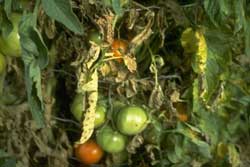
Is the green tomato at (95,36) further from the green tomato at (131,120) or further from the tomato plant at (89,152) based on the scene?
the tomato plant at (89,152)

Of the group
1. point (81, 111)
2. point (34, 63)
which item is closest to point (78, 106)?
point (81, 111)

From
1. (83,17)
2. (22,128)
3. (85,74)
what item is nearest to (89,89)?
(85,74)

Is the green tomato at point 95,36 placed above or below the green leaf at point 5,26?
below

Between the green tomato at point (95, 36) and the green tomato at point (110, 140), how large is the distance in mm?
207

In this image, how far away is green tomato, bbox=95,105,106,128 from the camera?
114 cm

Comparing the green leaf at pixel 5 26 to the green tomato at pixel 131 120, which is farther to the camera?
the green tomato at pixel 131 120

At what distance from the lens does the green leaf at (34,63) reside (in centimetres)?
82

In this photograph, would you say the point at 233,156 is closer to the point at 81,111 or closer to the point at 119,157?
the point at 119,157

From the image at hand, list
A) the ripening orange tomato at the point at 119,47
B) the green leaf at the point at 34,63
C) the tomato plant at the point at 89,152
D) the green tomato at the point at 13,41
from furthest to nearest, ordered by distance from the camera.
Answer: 1. the tomato plant at the point at 89,152
2. the ripening orange tomato at the point at 119,47
3. the green tomato at the point at 13,41
4. the green leaf at the point at 34,63

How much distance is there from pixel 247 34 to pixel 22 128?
0.52m

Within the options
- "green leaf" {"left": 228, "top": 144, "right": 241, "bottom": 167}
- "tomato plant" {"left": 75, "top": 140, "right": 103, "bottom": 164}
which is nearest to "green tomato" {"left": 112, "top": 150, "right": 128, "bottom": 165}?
"tomato plant" {"left": 75, "top": 140, "right": 103, "bottom": 164}

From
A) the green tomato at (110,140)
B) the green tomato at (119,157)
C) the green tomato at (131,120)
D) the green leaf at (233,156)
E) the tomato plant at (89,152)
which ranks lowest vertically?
the green leaf at (233,156)

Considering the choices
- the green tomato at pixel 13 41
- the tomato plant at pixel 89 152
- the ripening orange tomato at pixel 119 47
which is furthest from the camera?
the tomato plant at pixel 89 152

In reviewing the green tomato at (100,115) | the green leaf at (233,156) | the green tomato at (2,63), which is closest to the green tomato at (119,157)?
the green tomato at (100,115)
